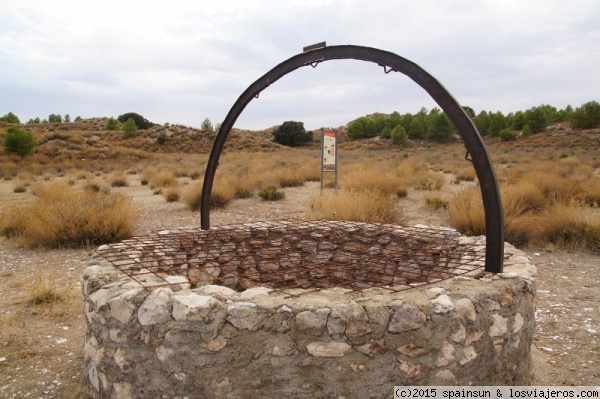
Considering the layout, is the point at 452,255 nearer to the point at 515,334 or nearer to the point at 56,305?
the point at 515,334

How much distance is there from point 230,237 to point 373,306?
250 cm

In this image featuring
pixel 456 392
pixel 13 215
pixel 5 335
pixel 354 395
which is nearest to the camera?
pixel 354 395

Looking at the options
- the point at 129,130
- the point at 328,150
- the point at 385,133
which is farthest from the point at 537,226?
the point at 385,133

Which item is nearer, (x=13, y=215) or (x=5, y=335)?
(x=5, y=335)

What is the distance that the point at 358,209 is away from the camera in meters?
7.53

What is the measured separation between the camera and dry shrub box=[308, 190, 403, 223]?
293 inches

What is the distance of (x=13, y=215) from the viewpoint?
758 cm

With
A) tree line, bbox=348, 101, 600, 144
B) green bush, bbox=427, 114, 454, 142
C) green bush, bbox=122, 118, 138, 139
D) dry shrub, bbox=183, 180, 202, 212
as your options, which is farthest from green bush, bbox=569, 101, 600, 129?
green bush, bbox=122, 118, 138, 139

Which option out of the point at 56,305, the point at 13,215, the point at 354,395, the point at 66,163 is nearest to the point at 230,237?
the point at 56,305

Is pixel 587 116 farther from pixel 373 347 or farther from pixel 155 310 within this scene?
pixel 155 310

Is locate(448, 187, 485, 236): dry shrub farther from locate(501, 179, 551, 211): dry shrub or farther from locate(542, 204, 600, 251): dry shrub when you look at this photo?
locate(501, 179, 551, 211): dry shrub

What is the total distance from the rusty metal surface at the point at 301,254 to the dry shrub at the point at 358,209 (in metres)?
2.29

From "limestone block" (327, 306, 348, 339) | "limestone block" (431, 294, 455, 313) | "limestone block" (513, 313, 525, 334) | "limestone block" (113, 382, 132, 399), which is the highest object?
"limestone block" (431, 294, 455, 313)

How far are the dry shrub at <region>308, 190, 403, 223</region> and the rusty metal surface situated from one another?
Answer: 2.29 metres
